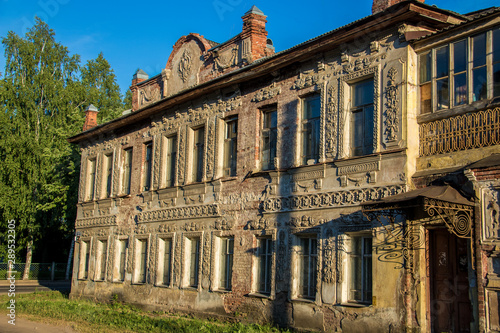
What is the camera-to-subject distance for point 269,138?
1455cm

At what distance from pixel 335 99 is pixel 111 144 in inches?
473

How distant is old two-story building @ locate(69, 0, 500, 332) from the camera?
972cm

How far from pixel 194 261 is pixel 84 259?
8155mm

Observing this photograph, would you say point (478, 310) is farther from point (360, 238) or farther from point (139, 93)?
point (139, 93)

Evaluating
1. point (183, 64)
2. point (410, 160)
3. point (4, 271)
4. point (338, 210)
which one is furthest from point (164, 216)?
point (4, 271)

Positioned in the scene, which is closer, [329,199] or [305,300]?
[329,199]

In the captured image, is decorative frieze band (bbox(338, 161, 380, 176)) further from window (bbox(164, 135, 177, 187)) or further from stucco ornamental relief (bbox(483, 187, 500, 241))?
window (bbox(164, 135, 177, 187))

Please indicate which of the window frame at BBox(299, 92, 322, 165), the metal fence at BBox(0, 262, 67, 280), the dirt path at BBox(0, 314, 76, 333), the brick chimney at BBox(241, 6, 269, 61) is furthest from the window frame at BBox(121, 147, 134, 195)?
the metal fence at BBox(0, 262, 67, 280)

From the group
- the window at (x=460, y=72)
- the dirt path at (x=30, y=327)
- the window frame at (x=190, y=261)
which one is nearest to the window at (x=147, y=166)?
the window frame at (x=190, y=261)

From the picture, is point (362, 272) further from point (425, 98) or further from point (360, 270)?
point (425, 98)

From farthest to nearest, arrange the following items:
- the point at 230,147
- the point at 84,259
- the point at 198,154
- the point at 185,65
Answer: the point at 84,259 → the point at 185,65 → the point at 198,154 → the point at 230,147

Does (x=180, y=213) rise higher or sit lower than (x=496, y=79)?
lower

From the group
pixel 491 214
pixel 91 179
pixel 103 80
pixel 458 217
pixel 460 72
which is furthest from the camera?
pixel 103 80

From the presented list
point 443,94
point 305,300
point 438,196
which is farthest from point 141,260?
point 438,196
